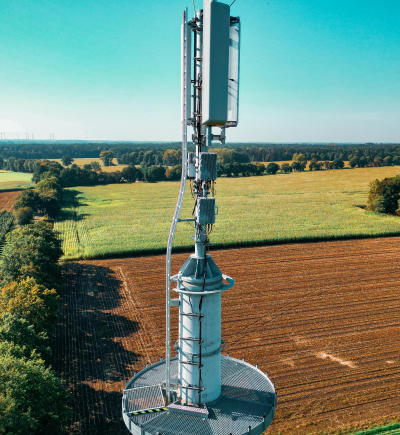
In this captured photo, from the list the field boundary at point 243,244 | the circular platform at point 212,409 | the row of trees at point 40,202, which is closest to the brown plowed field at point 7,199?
the row of trees at point 40,202

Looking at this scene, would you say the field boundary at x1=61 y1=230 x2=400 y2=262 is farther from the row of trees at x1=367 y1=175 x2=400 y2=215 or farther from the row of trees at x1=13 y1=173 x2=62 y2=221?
the row of trees at x1=13 y1=173 x2=62 y2=221

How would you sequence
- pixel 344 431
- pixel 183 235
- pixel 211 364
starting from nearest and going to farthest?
1. pixel 211 364
2. pixel 344 431
3. pixel 183 235

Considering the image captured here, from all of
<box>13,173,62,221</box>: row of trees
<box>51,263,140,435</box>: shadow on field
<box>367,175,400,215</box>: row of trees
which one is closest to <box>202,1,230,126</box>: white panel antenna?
<box>51,263,140,435</box>: shadow on field

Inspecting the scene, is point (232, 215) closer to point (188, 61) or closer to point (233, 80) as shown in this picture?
point (233, 80)

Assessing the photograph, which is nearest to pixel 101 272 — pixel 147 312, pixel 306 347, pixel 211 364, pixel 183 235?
pixel 147 312

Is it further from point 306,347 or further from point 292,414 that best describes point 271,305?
point 292,414

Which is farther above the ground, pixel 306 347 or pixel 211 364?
pixel 211 364
